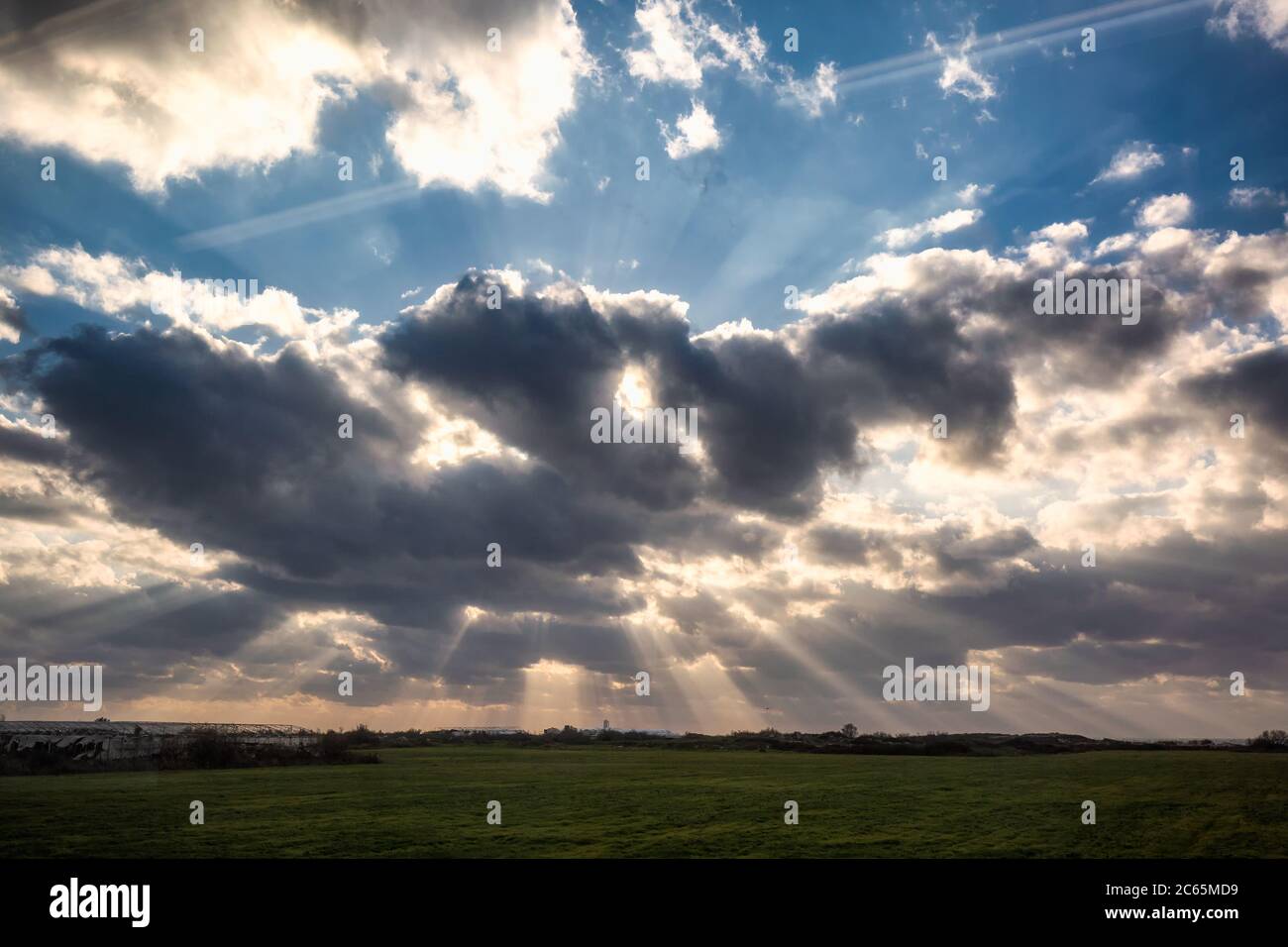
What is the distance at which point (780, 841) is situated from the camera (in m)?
30.8

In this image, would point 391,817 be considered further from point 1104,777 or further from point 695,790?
point 1104,777

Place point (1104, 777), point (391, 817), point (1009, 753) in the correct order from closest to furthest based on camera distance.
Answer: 1. point (391, 817)
2. point (1104, 777)
3. point (1009, 753)

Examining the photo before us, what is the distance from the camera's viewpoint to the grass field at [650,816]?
1167 inches

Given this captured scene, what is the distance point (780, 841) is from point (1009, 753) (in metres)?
107

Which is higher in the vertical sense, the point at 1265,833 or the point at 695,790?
the point at 1265,833

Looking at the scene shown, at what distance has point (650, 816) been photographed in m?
38.2

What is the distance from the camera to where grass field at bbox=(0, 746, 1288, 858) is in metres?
29.6

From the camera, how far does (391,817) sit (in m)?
37.7
